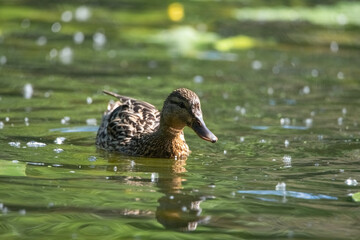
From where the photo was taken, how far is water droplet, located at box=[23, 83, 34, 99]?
1371cm

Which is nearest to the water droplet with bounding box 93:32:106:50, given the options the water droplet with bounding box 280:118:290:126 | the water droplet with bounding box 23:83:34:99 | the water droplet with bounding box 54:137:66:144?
the water droplet with bounding box 23:83:34:99

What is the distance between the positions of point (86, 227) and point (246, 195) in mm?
1842

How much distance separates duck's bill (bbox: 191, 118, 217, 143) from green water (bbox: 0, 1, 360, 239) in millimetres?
338

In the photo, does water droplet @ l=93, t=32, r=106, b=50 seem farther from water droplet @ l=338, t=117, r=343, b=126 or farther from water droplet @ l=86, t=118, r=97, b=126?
water droplet @ l=338, t=117, r=343, b=126

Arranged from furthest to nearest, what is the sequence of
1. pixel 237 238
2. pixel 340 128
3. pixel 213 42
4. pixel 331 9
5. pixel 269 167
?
pixel 331 9 < pixel 213 42 < pixel 340 128 < pixel 269 167 < pixel 237 238

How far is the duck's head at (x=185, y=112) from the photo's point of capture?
31.9 ft

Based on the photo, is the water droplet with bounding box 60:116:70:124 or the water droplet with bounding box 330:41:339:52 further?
the water droplet with bounding box 330:41:339:52

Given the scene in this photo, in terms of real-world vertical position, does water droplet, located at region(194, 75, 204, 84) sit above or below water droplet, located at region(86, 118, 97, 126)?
above

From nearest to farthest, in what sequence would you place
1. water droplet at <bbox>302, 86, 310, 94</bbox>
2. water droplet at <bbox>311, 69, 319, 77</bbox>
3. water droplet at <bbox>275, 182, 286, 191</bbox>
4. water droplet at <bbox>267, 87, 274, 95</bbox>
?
water droplet at <bbox>275, 182, 286, 191</bbox> < water droplet at <bbox>267, 87, 274, 95</bbox> < water droplet at <bbox>302, 86, 310, 94</bbox> < water droplet at <bbox>311, 69, 319, 77</bbox>

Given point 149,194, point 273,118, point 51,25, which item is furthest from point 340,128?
point 51,25

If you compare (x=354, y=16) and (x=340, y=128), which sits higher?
(x=354, y=16)

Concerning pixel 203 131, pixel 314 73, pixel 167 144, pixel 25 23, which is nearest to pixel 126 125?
pixel 167 144

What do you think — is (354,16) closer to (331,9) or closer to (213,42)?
(331,9)

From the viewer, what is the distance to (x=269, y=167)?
31.2 ft
